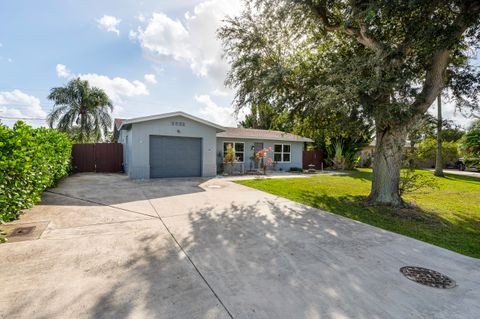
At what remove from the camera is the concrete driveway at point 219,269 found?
7.55ft

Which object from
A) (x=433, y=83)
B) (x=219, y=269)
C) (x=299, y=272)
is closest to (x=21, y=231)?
(x=219, y=269)

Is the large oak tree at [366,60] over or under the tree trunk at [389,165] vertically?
over

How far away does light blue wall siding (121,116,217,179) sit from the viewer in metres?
11.1

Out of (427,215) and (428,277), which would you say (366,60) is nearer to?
(427,215)

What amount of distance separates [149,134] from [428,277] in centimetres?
1115

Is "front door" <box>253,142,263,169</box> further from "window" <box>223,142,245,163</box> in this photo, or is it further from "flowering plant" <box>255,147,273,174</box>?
"window" <box>223,142,245,163</box>

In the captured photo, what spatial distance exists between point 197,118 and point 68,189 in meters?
6.41

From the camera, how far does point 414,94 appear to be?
6.16 m

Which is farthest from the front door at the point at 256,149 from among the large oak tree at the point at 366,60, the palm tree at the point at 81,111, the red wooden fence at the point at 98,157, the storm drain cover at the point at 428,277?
the palm tree at the point at 81,111

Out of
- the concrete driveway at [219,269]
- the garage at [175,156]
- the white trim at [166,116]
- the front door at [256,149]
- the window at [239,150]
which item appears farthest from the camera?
the front door at [256,149]

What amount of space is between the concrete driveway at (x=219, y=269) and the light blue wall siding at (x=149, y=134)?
19.0ft

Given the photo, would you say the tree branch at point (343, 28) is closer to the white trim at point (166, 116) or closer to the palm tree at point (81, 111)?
the white trim at point (166, 116)

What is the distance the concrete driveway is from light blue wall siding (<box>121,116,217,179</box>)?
5.78 meters

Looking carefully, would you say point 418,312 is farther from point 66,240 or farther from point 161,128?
point 161,128
